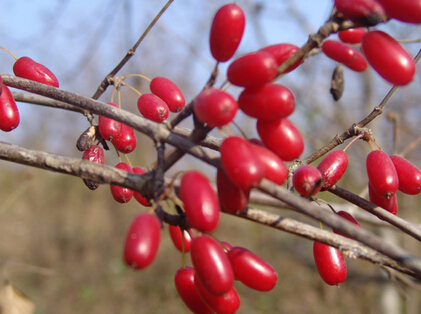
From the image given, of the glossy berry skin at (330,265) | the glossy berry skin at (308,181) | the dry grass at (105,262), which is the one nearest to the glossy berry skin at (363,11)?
the glossy berry skin at (308,181)

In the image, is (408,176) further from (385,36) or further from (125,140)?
(125,140)

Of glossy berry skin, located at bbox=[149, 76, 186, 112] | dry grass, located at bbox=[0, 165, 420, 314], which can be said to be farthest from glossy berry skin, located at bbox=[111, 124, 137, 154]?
dry grass, located at bbox=[0, 165, 420, 314]

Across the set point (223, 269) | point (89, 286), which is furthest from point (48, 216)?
point (223, 269)

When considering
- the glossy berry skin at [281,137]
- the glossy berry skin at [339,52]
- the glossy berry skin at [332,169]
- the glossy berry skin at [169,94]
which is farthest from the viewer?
the glossy berry skin at [169,94]

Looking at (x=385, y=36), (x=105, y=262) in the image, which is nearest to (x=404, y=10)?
(x=385, y=36)

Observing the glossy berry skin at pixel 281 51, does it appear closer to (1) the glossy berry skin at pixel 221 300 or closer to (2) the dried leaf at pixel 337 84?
(1) the glossy berry skin at pixel 221 300

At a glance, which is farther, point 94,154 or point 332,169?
point 94,154

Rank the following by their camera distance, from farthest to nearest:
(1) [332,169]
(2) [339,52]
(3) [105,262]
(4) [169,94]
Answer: (3) [105,262], (4) [169,94], (1) [332,169], (2) [339,52]
